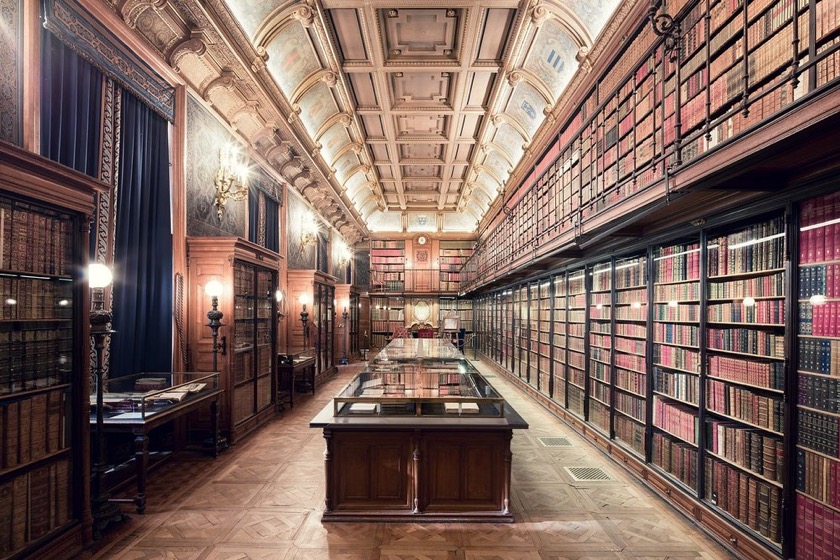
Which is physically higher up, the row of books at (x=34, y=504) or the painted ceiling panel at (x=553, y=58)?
the painted ceiling panel at (x=553, y=58)

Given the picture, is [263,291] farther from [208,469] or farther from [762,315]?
[762,315]

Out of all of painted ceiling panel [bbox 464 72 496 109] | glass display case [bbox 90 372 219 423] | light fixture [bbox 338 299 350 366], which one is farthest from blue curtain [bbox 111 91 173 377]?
light fixture [bbox 338 299 350 366]

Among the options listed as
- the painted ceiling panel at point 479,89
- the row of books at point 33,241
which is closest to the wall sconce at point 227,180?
the row of books at point 33,241

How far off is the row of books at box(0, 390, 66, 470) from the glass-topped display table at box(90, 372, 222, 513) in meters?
0.72

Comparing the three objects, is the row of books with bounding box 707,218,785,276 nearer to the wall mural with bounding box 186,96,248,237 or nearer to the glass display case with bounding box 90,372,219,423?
the glass display case with bounding box 90,372,219,423

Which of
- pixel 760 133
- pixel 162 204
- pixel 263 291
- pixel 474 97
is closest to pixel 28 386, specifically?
pixel 162 204

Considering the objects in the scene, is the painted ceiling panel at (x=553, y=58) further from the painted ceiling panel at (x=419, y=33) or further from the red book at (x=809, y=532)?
the red book at (x=809, y=532)

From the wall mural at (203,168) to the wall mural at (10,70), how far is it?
2.21 metres

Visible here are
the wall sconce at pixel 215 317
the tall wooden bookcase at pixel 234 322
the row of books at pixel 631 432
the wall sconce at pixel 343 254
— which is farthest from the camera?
the wall sconce at pixel 343 254

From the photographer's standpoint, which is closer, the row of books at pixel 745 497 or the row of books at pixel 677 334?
the row of books at pixel 745 497

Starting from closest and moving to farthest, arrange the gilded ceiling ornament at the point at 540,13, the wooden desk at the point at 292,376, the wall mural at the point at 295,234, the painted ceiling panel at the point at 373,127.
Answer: the gilded ceiling ornament at the point at 540,13, the wooden desk at the point at 292,376, the wall mural at the point at 295,234, the painted ceiling panel at the point at 373,127

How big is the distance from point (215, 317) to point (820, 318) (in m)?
5.22

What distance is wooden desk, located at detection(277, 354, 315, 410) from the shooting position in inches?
290

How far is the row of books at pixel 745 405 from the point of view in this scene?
2774 millimetres
